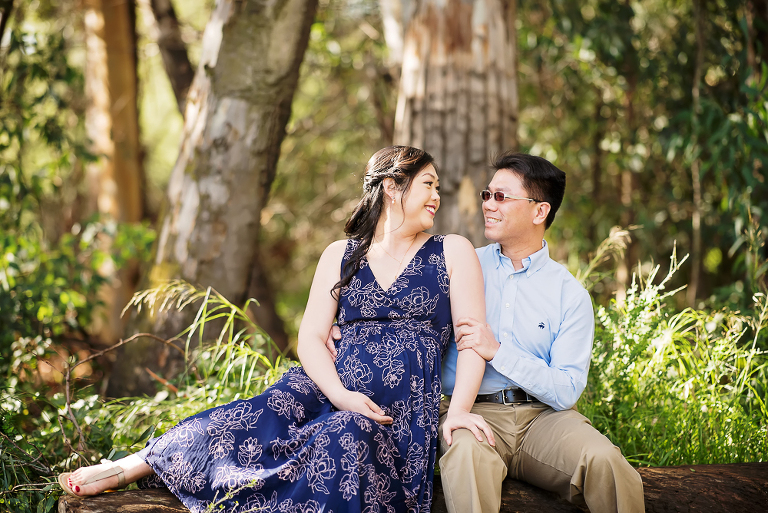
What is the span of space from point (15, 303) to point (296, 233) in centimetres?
531

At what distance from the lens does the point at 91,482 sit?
225cm

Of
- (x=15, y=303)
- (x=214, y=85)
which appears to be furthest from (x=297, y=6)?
(x=15, y=303)

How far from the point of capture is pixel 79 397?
3398 millimetres

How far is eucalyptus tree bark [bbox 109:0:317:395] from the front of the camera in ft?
12.8

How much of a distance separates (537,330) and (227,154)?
2195 millimetres

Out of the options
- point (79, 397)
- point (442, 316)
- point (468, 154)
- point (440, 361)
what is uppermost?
point (468, 154)

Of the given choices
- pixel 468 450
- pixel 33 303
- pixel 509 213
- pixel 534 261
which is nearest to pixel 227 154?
pixel 33 303

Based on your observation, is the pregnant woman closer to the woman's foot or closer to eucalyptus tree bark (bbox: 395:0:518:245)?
the woman's foot

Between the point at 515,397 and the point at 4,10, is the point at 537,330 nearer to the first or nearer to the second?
the point at 515,397

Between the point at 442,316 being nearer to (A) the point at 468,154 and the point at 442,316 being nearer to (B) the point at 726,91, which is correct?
(A) the point at 468,154

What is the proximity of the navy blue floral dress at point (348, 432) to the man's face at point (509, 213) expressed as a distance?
238mm

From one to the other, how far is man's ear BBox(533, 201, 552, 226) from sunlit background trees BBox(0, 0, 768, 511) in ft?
2.62

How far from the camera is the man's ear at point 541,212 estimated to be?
8.84 ft

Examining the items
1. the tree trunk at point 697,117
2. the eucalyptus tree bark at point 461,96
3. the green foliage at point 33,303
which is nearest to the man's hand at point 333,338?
the green foliage at point 33,303
